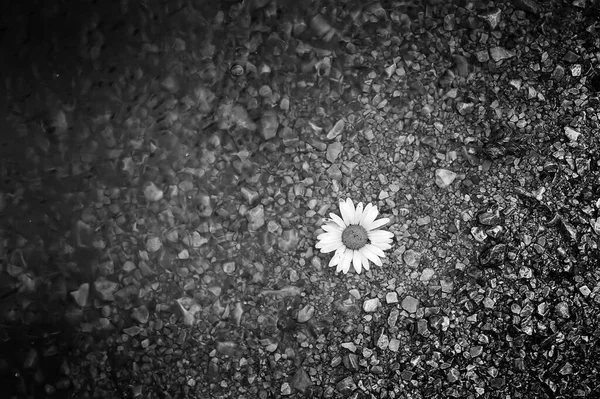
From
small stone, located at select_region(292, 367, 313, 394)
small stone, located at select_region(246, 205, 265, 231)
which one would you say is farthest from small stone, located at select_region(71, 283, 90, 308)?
small stone, located at select_region(292, 367, 313, 394)

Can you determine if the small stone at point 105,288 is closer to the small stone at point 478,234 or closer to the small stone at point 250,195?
the small stone at point 250,195

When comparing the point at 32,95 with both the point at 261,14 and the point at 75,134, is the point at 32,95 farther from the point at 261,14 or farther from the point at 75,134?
the point at 261,14

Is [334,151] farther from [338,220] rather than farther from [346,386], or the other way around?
[346,386]

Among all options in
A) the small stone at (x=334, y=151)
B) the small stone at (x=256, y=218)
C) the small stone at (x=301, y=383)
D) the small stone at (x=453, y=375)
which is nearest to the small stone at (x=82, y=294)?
the small stone at (x=256, y=218)

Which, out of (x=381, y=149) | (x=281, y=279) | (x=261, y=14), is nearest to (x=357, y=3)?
(x=261, y=14)

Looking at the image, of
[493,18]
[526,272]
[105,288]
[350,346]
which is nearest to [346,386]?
[350,346]

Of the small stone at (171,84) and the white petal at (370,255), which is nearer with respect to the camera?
the white petal at (370,255)
